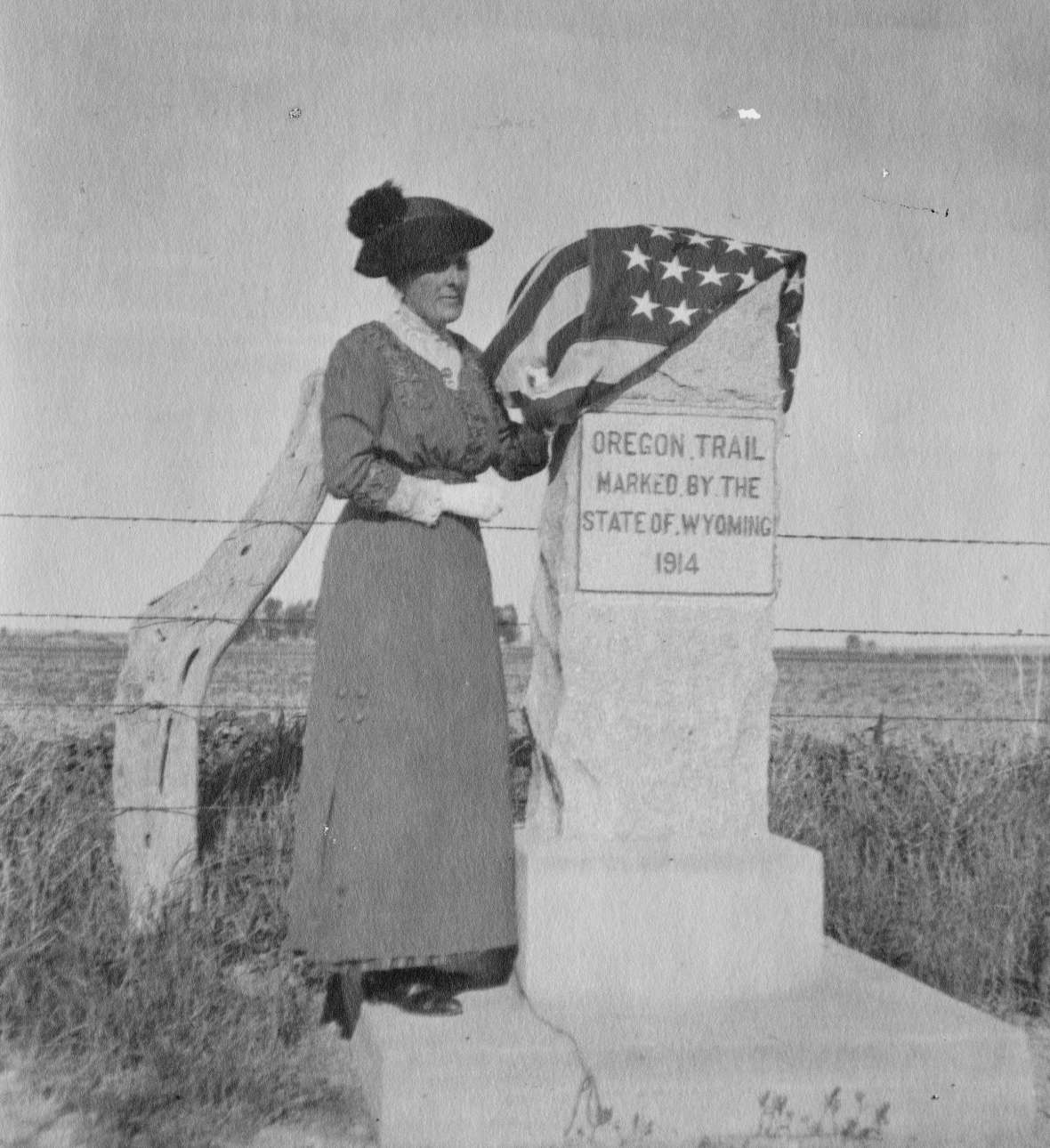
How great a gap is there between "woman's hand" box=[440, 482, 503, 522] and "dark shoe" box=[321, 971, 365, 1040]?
49.8 inches

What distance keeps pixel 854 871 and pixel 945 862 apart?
323 millimetres

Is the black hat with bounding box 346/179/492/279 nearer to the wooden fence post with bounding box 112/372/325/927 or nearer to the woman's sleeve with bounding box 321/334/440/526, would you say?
the woman's sleeve with bounding box 321/334/440/526

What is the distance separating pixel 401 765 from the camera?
3.73m

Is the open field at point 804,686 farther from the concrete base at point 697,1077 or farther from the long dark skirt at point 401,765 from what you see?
the concrete base at point 697,1077

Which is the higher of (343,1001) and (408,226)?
(408,226)

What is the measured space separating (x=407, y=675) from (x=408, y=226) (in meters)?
1.21

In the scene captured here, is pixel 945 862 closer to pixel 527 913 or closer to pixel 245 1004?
pixel 527 913

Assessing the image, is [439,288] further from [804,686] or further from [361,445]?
[804,686]

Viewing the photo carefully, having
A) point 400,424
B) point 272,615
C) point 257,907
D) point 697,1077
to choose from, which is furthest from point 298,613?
point 697,1077

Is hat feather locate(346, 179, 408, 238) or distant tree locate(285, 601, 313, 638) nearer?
hat feather locate(346, 179, 408, 238)

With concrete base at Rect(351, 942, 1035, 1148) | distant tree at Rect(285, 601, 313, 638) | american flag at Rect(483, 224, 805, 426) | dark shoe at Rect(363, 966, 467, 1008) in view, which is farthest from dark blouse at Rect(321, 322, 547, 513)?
distant tree at Rect(285, 601, 313, 638)

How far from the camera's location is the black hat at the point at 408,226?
3791mm

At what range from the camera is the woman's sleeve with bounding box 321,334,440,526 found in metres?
3.66

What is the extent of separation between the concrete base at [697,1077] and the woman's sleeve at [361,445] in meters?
1.35
